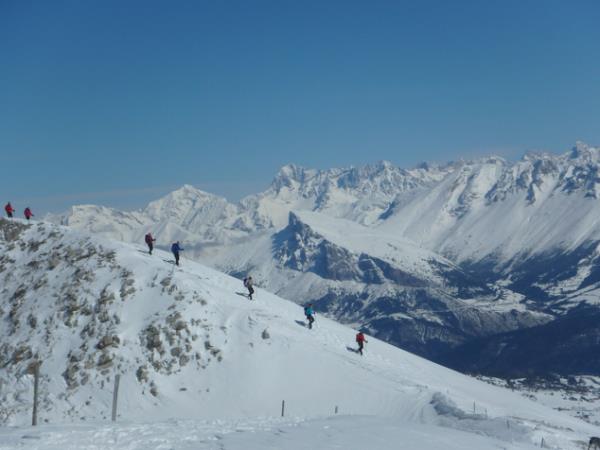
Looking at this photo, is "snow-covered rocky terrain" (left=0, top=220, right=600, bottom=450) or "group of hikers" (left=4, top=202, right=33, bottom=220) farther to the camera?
"group of hikers" (left=4, top=202, right=33, bottom=220)

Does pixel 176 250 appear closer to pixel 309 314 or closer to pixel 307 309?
pixel 307 309

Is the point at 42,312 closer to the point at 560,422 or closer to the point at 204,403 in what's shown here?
the point at 204,403

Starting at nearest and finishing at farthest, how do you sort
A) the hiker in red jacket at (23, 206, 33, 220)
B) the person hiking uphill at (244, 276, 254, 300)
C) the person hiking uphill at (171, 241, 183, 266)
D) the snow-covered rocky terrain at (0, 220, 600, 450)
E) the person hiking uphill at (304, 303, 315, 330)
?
the snow-covered rocky terrain at (0, 220, 600, 450)
the person hiking uphill at (304, 303, 315, 330)
the person hiking uphill at (171, 241, 183, 266)
the person hiking uphill at (244, 276, 254, 300)
the hiker in red jacket at (23, 206, 33, 220)

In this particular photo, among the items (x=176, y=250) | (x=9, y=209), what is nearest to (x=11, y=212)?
(x=9, y=209)

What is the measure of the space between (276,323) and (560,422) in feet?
85.5

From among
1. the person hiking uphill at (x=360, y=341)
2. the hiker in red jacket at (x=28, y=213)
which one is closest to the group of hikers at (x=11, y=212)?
the hiker in red jacket at (x=28, y=213)

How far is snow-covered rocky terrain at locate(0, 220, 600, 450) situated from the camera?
49781 mm

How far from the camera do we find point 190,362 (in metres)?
54.8

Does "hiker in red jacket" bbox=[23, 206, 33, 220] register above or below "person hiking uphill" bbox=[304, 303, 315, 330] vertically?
above

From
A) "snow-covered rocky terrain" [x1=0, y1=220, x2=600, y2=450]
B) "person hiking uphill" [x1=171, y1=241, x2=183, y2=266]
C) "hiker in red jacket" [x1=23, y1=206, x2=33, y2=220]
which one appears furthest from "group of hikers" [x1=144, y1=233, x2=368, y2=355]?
"hiker in red jacket" [x1=23, y1=206, x2=33, y2=220]

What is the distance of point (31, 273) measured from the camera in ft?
223

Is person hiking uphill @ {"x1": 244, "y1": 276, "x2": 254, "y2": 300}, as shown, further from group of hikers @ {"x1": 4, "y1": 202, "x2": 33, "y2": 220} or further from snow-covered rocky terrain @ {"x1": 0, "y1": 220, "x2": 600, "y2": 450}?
group of hikers @ {"x1": 4, "y1": 202, "x2": 33, "y2": 220}

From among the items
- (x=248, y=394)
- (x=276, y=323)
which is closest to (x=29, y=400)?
(x=248, y=394)

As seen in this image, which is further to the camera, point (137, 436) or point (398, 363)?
point (398, 363)
